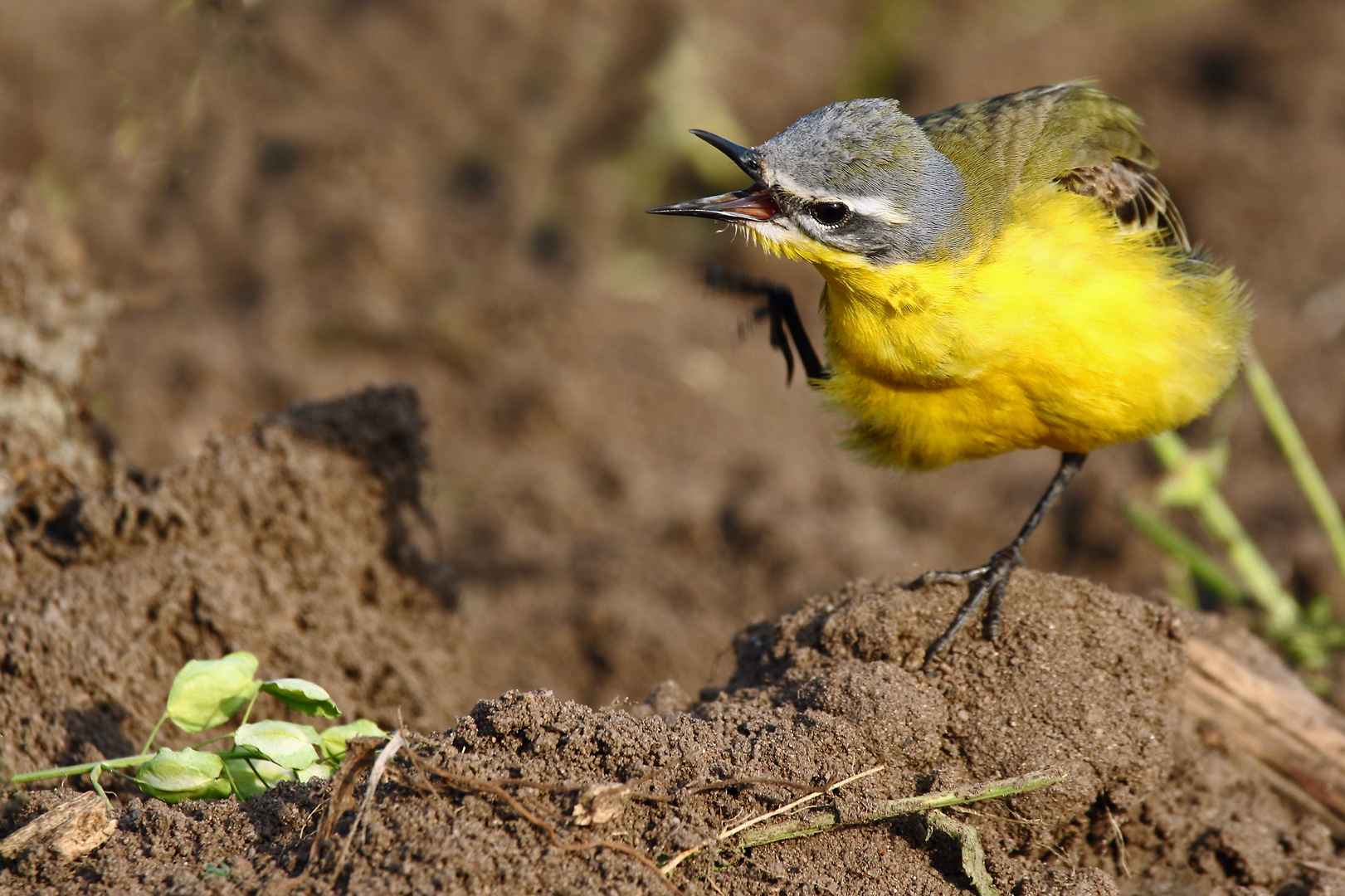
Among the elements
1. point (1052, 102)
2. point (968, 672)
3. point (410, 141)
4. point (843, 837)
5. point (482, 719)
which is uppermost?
point (410, 141)

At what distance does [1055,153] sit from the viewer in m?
3.95

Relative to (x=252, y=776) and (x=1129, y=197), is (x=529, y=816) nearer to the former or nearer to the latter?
(x=252, y=776)

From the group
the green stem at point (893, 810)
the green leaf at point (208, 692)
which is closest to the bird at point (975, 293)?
the green stem at point (893, 810)

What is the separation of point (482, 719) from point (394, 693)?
4.64 ft

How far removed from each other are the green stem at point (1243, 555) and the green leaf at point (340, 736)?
3518mm

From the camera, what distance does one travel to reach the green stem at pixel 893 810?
256 centimetres

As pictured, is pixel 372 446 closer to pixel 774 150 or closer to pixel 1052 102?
pixel 774 150

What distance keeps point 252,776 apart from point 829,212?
2.22 meters

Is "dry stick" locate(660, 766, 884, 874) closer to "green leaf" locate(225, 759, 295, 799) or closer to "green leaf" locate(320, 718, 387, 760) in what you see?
"green leaf" locate(320, 718, 387, 760)

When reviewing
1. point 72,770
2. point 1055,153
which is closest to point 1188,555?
point 1055,153

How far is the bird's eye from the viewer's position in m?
3.45

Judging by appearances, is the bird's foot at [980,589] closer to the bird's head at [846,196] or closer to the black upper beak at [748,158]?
the bird's head at [846,196]

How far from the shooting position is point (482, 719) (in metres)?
2.62

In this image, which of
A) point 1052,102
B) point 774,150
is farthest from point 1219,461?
point 774,150
